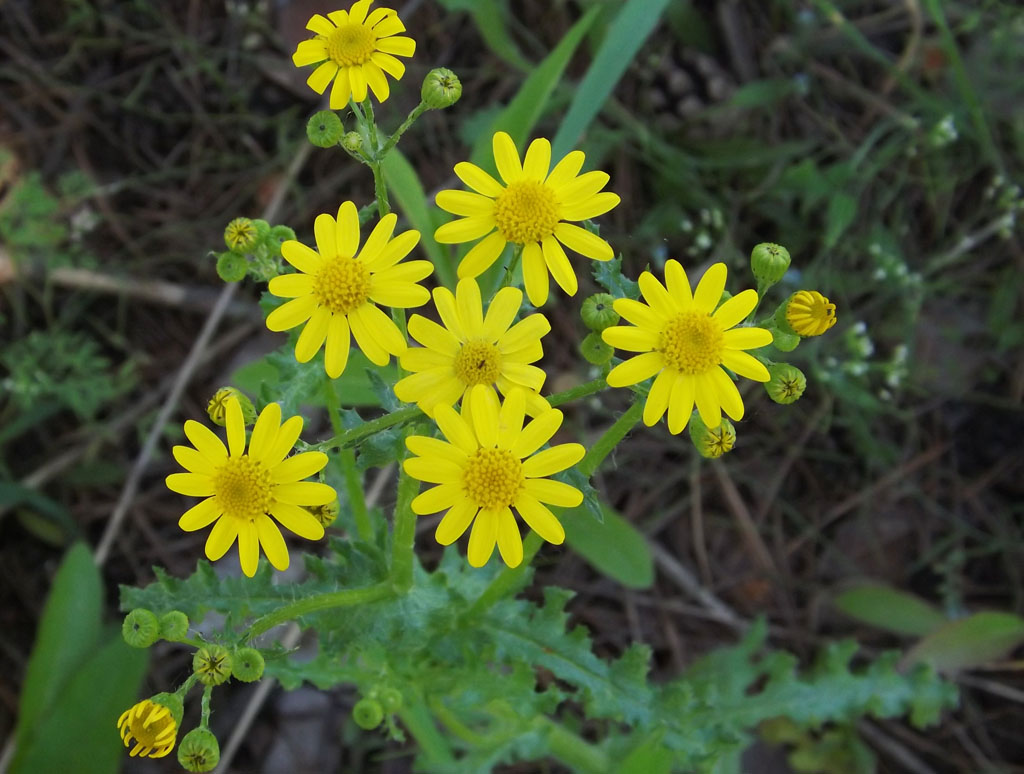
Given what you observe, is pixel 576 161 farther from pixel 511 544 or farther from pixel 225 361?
pixel 225 361

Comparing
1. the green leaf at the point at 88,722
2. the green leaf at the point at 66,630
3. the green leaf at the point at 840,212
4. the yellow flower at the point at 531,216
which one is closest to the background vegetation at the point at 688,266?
the green leaf at the point at 840,212

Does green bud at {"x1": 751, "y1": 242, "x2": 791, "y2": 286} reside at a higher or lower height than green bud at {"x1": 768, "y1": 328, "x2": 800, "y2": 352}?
higher

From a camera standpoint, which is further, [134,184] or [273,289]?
[134,184]

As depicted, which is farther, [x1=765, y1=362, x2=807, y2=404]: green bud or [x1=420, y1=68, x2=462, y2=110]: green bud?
[x1=420, y1=68, x2=462, y2=110]: green bud

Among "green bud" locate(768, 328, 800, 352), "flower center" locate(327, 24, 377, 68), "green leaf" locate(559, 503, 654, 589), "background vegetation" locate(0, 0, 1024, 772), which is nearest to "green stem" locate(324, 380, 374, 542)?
"flower center" locate(327, 24, 377, 68)

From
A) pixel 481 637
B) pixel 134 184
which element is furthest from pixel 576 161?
Answer: pixel 134 184

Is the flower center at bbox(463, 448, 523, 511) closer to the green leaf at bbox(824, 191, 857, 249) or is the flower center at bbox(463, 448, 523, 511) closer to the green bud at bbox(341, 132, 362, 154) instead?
the green bud at bbox(341, 132, 362, 154)
